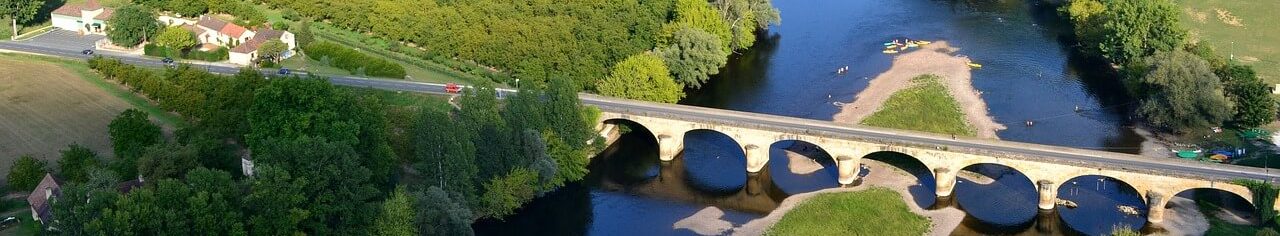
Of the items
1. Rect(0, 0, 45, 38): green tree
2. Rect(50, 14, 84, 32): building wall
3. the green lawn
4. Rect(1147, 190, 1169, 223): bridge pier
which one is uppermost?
Rect(0, 0, 45, 38): green tree

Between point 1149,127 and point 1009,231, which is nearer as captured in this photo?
point 1009,231

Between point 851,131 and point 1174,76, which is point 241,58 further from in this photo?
point 1174,76

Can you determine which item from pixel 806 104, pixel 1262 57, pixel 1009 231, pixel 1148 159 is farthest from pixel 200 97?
pixel 1262 57

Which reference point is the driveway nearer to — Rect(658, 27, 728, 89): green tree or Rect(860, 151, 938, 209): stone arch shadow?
Rect(658, 27, 728, 89): green tree

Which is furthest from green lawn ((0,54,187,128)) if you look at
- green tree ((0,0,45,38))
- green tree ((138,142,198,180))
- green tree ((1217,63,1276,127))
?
green tree ((1217,63,1276,127))

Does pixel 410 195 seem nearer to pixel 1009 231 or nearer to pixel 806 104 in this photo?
Result: pixel 1009 231
